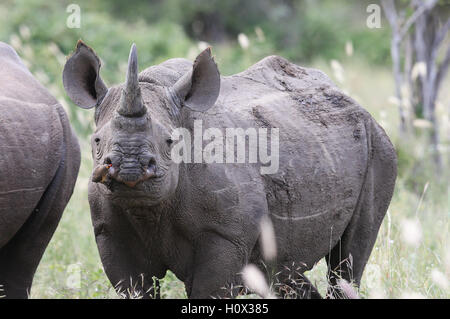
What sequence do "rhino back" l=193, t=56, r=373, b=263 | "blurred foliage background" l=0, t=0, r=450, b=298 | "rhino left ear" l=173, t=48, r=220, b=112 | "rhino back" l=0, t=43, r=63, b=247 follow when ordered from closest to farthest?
"rhino left ear" l=173, t=48, r=220, b=112 → "rhino back" l=193, t=56, r=373, b=263 → "rhino back" l=0, t=43, r=63, b=247 → "blurred foliage background" l=0, t=0, r=450, b=298

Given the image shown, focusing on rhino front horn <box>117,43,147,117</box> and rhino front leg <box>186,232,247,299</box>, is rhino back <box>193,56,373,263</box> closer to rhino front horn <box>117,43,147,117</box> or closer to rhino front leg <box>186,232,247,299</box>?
rhino front leg <box>186,232,247,299</box>

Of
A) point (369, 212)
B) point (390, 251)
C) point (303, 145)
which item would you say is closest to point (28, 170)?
point (303, 145)

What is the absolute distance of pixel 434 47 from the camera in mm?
10539

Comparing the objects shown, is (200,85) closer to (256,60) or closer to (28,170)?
(28,170)

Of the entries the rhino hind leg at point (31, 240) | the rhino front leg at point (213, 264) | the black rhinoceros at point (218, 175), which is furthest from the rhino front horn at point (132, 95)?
the rhino hind leg at point (31, 240)

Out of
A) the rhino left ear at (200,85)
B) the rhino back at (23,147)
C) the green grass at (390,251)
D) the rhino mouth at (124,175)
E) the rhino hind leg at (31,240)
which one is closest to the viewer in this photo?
the rhino mouth at (124,175)

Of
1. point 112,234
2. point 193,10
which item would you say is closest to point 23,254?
point 112,234

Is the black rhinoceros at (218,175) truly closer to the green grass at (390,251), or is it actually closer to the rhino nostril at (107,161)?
the rhino nostril at (107,161)

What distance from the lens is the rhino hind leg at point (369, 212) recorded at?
5801 mm

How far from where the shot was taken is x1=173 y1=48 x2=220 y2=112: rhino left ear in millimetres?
4652

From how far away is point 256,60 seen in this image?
50.3 ft

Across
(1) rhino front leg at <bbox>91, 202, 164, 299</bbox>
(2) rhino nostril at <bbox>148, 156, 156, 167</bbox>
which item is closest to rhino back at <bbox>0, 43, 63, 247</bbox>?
(1) rhino front leg at <bbox>91, 202, 164, 299</bbox>

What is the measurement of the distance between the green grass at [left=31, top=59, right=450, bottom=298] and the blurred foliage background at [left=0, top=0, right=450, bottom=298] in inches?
0.5

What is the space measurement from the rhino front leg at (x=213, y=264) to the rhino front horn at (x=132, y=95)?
92 cm
